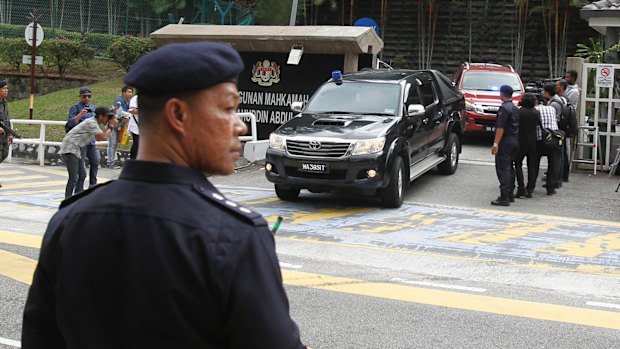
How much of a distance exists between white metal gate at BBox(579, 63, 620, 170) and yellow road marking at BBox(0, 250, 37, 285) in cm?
1095

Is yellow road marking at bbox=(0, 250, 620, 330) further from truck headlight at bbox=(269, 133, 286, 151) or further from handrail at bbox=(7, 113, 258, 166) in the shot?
handrail at bbox=(7, 113, 258, 166)

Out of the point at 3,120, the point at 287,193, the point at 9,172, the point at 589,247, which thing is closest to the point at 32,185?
the point at 3,120

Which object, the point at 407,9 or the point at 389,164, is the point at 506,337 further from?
the point at 407,9

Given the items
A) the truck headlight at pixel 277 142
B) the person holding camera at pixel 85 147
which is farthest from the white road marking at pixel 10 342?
the truck headlight at pixel 277 142

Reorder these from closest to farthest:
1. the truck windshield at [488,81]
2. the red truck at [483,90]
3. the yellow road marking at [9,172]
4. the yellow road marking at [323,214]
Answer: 1. the yellow road marking at [323,214]
2. the yellow road marking at [9,172]
3. the red truck at [483,90]
4. the truck windshield at [488,81]

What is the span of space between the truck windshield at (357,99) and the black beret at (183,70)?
11.5 metres

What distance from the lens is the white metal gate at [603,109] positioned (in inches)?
648

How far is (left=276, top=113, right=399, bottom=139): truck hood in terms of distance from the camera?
12789mm

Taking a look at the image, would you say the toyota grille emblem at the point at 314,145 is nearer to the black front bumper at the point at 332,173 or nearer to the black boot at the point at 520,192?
the black front bumper at the point at 332,173

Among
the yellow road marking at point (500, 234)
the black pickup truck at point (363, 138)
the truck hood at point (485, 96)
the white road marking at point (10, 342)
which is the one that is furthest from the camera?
the truck hood at point (485, 96)

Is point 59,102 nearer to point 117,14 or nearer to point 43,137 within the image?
point 43,137

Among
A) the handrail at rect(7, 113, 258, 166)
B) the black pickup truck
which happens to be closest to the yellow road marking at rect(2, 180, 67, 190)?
the handrail at rect(7, 113, 258, 166)

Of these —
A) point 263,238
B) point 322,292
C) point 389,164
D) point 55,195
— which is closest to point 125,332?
point 263,238

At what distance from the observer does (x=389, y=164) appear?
12703 mm
